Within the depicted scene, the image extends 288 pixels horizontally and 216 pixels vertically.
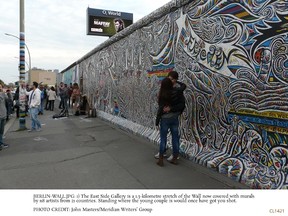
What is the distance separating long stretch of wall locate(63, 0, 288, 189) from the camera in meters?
3.45

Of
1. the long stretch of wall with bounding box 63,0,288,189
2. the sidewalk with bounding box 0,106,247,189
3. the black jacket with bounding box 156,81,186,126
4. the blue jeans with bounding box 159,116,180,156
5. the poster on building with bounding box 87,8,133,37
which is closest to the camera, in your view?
the long stretch of wall with bounding box 63,0,288,189

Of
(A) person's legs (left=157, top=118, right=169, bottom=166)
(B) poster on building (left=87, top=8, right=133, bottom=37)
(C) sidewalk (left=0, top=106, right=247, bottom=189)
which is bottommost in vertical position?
(C) sidewalk (left=0, top=106, right=247, bottom=189)

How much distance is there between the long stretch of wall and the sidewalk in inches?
16.7

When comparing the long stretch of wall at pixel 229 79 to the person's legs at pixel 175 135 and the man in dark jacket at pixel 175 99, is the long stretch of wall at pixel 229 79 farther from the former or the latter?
the man in dark jacket at pixel 175 99

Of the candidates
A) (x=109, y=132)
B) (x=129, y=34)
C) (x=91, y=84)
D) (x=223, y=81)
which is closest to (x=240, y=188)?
(x=223, y=81)

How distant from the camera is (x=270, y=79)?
3539 mm

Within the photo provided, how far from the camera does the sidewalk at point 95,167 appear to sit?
3.96m

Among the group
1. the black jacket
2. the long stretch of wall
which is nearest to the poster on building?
the long stretch of wall

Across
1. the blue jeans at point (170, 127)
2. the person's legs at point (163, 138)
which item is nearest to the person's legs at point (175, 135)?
the blue jeans at point (170, 127)

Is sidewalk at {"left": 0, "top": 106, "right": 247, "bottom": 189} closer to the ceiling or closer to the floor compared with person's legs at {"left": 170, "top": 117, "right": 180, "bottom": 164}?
closer to the floor

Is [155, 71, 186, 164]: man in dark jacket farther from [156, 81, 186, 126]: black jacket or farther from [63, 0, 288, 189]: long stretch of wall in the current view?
[63, 0, 288, 189]: long stretch of wall

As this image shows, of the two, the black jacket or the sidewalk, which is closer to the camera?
the sidewalk

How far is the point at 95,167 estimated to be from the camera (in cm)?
483

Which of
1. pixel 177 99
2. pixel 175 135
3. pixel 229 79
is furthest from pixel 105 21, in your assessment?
pixel 229 79
